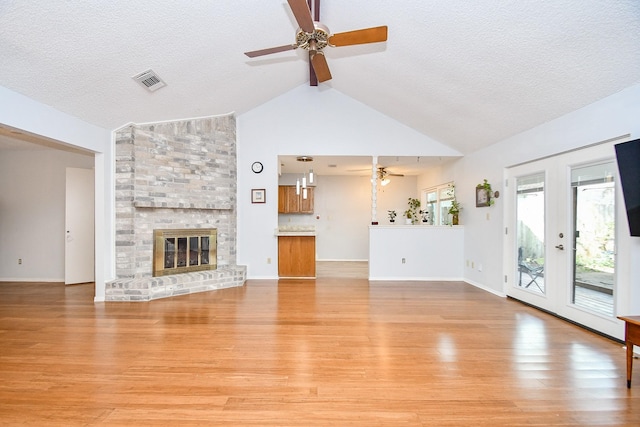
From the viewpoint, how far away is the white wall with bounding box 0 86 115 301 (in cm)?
293

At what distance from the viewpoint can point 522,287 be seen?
13.4 ft

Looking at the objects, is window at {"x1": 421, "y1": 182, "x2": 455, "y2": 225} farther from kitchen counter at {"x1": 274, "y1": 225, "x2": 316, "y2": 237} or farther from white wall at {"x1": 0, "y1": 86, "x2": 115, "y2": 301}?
white wall at {"x1": 0, "y1": 86, "x2": 115, "y2": 301}

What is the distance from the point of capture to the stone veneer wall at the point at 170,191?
4.24 meters

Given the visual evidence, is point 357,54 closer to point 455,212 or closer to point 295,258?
point 455,212

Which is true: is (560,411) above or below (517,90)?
below

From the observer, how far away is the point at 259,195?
18.2ft

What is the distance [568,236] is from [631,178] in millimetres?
1166

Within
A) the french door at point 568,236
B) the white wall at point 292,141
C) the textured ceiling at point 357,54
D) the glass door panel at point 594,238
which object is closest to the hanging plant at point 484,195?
the french door at point 568,236

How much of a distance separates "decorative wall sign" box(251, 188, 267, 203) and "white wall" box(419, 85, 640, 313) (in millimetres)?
3900

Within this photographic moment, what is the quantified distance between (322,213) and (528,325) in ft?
18.7

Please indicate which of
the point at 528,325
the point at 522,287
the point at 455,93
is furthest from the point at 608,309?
the point at 455,93

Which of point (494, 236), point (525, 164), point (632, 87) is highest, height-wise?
point (632, 87)

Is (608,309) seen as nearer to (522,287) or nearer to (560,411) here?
(522,287)

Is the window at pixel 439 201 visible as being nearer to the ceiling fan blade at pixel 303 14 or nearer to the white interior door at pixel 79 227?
the ceiling fan blade at pixel 303 14
